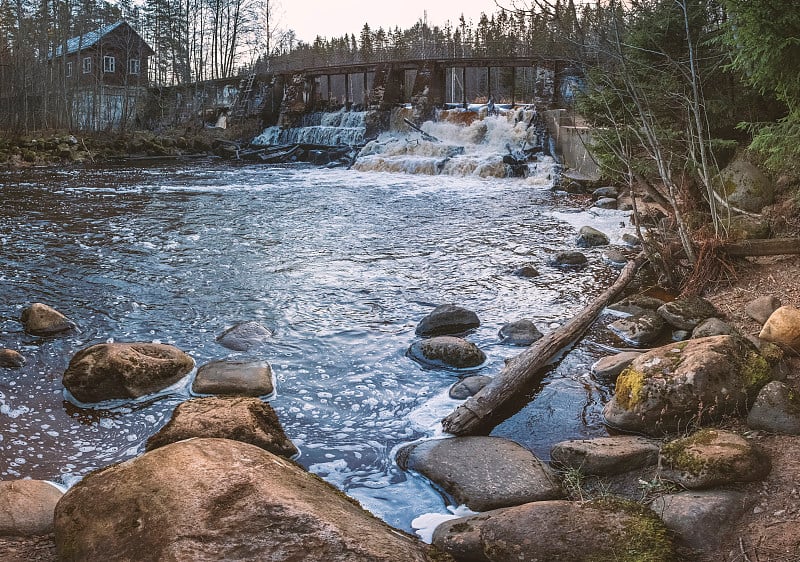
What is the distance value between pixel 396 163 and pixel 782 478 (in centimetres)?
2181

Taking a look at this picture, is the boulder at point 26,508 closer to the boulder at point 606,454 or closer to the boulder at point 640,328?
the boulder at point 606,454

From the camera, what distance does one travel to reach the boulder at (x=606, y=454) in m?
4.34

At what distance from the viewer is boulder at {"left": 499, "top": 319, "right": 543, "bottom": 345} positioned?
7109 millimetres

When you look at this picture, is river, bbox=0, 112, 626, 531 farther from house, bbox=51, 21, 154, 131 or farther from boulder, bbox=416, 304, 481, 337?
house, bbox=51, 21, 154, 131

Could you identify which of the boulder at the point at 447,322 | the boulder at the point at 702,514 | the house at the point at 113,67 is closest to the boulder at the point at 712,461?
the boulder at the point at 702,514

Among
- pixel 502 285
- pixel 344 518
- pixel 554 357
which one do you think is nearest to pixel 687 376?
pixel 554 357

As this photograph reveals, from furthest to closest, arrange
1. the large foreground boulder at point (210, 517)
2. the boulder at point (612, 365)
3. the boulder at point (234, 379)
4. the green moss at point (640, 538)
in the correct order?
1. the boulder at point (612, 365)
2. the boulder at point (234, 379)
3. the green moss at point (640, 538)
4. the large foreground boulder at point (210, 517)

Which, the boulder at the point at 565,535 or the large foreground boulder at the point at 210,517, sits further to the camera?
the boulder at the point at 565,535

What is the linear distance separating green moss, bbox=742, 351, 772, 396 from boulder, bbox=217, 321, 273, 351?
15.2 ft

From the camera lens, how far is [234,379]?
6004 millimetres

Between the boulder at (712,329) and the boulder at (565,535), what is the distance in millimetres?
3318

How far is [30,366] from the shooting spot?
6477mm

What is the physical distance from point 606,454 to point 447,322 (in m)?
3.30

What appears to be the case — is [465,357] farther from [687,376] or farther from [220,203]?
[220,203]
